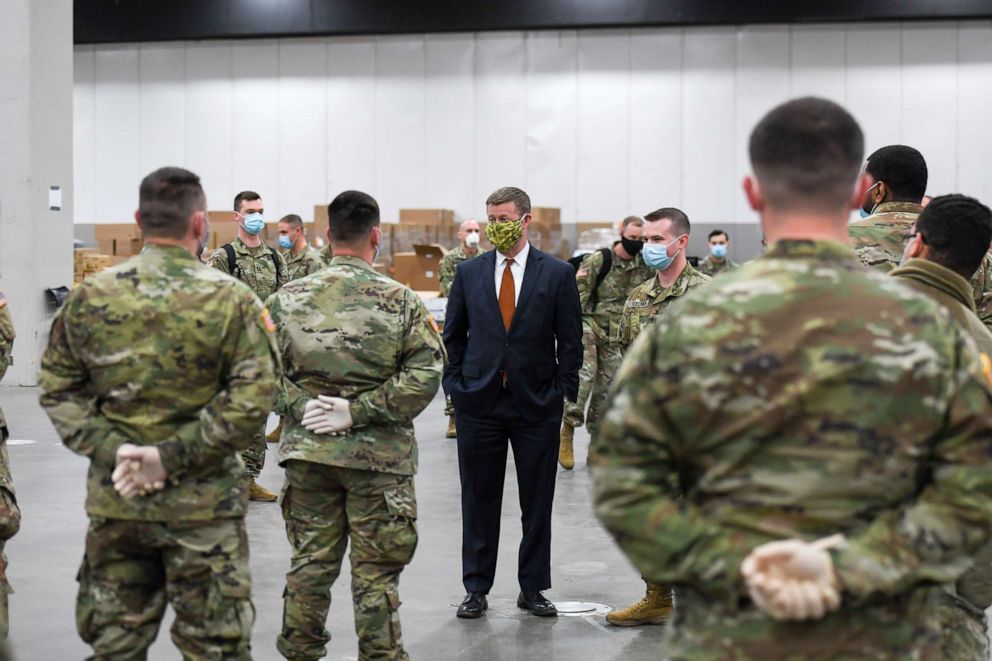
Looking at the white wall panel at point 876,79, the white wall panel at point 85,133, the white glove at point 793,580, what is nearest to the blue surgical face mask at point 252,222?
the white glove at point 793,580

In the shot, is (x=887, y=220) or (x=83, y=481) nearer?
(x=887, y=220)

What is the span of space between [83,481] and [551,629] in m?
4.23

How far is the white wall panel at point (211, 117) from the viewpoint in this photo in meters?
19.4

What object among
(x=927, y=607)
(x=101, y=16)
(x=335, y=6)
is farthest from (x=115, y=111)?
(x=927, y=607)

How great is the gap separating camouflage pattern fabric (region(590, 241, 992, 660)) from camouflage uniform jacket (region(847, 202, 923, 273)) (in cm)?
211

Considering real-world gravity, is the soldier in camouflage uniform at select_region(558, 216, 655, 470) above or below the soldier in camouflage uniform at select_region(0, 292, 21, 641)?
above

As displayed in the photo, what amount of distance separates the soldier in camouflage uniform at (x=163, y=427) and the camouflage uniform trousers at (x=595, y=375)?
4.95 metres

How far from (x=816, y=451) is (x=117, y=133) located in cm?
1956

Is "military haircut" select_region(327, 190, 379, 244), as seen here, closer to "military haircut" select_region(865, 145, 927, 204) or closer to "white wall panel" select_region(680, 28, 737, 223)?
"military haircut" select_region(865, 145, 927, 204)

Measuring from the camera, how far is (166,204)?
3254mm

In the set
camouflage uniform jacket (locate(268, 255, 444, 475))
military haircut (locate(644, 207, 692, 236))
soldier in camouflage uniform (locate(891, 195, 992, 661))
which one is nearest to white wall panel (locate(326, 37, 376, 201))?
military haircut (locate(644, 207, 692, 236))

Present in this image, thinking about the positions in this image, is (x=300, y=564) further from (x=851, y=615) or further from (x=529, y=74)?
(x=529, y=74)

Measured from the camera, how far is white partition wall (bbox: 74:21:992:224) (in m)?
17.8

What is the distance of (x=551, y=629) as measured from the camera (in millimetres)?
5012
